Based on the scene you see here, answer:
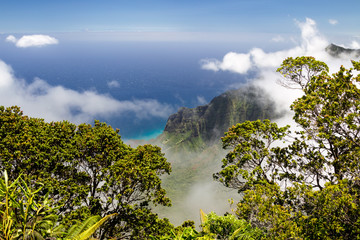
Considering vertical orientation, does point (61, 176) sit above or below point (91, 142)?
below

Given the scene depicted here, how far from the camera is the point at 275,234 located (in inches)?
452

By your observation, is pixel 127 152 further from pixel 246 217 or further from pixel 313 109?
pixel 313 109

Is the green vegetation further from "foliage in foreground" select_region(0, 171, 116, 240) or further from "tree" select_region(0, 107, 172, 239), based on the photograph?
"foliage in foreground" select_region(0, 171, 116, 240)

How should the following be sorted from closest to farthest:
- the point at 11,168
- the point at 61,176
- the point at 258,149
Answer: the point at 11,168 → the point at 61,176 → the point at 258,149

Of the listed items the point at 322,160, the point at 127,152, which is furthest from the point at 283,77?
the point at 127,152

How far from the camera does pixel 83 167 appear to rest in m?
19.7

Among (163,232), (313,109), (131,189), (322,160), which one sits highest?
(313,109)

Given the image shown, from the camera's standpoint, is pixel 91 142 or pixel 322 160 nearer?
pixel 322 160

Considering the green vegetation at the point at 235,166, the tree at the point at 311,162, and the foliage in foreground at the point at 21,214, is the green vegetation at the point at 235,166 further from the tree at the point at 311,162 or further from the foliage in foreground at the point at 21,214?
the foliage in foreground at the point at 21,214

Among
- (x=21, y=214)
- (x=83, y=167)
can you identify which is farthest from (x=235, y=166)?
(x=21, y=214)

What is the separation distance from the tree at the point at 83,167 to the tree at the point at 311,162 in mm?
6836

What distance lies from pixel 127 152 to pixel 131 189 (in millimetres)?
4227

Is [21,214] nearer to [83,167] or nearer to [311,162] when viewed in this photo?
[83,167]

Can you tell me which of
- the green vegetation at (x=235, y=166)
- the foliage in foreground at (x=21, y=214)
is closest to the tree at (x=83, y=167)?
the green vegetation at (x=235, y=166)
